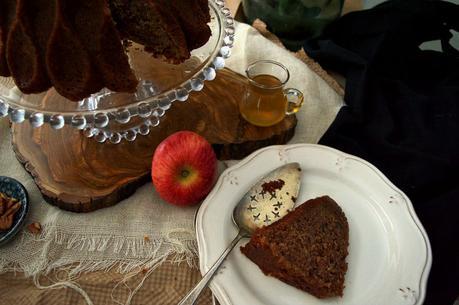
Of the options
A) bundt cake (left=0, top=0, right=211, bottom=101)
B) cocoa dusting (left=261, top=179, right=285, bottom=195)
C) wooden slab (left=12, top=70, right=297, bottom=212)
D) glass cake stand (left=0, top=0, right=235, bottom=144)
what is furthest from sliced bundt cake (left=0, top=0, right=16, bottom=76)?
cocoa dusting (left=261, top=179, right=285, bottom=195)

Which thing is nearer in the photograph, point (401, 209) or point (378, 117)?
point (401, 209)

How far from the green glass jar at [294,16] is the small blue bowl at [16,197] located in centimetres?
114

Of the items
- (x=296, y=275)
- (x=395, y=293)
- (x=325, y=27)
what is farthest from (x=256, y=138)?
(x=325, y=27)

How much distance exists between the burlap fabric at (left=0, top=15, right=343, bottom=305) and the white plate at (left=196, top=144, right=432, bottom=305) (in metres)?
0.11

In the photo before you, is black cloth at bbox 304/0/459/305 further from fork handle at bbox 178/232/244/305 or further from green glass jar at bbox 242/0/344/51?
fork handle at bbox 178/232/244/305

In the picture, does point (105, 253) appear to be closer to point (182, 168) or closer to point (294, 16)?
point (182, 168)

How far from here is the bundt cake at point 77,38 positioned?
3.43 ft

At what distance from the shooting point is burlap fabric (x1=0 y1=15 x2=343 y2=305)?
111 cm

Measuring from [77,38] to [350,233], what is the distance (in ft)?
2.61

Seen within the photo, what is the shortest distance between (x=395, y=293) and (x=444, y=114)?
2.27 feet

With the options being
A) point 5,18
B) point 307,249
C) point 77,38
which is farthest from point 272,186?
point 5,18

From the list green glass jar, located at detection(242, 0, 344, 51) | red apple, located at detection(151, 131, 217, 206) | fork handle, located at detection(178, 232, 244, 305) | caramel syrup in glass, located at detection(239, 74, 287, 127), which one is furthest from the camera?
green glass jar, located at detection(242, 0, 344, 51)

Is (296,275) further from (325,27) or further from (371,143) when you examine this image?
(325,27)

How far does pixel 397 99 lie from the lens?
5.14 ft
